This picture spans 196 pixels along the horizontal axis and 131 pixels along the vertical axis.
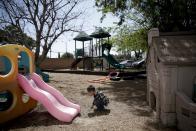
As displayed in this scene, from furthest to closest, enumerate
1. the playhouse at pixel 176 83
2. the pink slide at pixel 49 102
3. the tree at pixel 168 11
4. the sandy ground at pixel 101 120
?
1. the tree at pixel 168 11
2. the pink slide at pixel 49 102
3. the sandy ground at pixel 101 120
4. the playhouse at pixel 176 83

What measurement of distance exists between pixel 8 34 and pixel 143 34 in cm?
1203

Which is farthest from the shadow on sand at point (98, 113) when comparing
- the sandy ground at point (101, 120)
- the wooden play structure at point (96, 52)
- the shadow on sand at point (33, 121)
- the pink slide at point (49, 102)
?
the wooden play structure at point (96, 52)

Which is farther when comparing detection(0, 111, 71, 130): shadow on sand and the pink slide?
the pink slide

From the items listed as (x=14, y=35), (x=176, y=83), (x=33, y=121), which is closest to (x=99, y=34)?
(x=14, y=35)

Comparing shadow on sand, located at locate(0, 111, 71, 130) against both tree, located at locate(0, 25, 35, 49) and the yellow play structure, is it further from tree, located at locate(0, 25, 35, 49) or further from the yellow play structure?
tree, located at locate(0, 25, 35, 49)

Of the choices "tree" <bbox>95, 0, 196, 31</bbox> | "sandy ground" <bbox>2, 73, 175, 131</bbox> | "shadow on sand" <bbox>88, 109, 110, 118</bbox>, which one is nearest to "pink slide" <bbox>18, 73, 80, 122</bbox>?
"sandy ground" <bbox>2, 73, 175, 131</bbox>

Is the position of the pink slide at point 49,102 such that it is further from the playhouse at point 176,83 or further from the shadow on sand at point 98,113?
the playhouse at point 176,83

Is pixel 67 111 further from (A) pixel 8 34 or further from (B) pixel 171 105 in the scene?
(A) pixel 8 34

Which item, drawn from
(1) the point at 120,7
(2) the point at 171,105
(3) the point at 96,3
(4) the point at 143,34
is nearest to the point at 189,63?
(2) the point at 171,105

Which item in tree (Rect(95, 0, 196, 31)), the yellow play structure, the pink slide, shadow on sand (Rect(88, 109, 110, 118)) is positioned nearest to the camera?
the yellow play structure

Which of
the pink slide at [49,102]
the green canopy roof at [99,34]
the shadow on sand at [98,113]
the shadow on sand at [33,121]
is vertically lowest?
A: the shadow on sand at [33,121]

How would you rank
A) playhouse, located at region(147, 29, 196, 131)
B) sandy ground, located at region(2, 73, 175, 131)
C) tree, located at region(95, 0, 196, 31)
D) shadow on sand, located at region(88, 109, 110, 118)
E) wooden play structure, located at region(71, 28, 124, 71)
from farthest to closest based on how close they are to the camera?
wooden play structure, located at region(71, 28, 124, 71) → tree, located at region(95, 0, 196, 31) → shadow on sand, located at region(88, 109, 110, 118) → sandy ground, located at region(2, 73, 175, 131) → playhouse, located at region(147, 29, 196, 131)

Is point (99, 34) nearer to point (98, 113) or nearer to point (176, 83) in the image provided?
point (98, 113)

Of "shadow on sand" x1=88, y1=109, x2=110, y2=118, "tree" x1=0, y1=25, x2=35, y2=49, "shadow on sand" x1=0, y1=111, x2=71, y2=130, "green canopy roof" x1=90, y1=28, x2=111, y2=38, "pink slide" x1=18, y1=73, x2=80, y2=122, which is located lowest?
"shadow on sand" x1=0, y1=111, x2=71, y2=130
